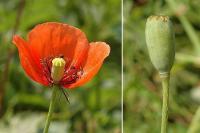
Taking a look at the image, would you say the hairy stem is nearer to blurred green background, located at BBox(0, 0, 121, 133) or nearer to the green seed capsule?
→ the green seed capsule

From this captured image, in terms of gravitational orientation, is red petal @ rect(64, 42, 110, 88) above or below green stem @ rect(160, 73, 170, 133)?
above

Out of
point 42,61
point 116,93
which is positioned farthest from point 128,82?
point 42,61

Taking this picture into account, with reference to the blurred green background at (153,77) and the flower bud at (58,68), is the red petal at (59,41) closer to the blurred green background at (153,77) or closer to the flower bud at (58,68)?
the flower bud at (58,68)

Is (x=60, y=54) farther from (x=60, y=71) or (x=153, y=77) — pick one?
(x=153, y=77)

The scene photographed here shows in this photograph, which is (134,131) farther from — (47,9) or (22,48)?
(22,48)

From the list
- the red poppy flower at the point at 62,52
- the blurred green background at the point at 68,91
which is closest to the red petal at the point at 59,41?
the red poppy flower at the point at 62,52

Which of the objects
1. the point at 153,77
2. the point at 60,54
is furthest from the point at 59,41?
the point at 153,77

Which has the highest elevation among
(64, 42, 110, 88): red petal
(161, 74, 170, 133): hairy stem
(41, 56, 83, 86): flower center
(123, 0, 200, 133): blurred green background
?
(64, 42, 110, 88): red petal

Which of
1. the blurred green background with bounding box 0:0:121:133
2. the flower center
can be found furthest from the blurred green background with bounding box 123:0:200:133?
the flower center
